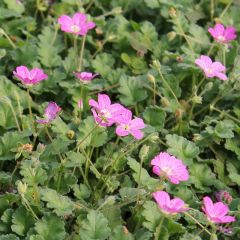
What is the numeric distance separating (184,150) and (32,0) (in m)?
1.21

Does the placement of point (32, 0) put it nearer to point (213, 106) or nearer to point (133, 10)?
point (133, 10)

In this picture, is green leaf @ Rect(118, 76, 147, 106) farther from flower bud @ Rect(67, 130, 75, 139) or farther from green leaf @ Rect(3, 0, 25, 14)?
green leaf @ Rect(3, 0, 25, 14)

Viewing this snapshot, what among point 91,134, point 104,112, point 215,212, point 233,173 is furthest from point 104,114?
point 233,173

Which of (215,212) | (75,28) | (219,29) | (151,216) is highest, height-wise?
(219,29)

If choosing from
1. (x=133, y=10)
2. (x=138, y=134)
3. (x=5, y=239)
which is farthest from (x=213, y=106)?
(x=5, y=239)

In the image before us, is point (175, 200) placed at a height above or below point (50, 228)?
above

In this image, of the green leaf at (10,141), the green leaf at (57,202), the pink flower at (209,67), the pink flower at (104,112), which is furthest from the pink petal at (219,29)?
the green leaf at (57,202)

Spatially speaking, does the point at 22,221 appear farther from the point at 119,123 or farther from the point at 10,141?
the point at 119,123

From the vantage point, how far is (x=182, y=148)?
2.16 m

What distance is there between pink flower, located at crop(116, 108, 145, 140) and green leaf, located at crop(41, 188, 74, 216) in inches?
11.3

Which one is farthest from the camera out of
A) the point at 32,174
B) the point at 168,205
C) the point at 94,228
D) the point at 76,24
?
the point at 76,24

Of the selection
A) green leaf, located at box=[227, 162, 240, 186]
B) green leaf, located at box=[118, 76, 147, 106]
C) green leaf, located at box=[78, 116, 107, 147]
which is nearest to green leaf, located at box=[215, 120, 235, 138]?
green leaf, located at box=[227, 162, 240, 186]

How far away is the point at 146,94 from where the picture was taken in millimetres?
2387

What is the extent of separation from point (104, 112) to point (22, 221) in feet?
1.48
